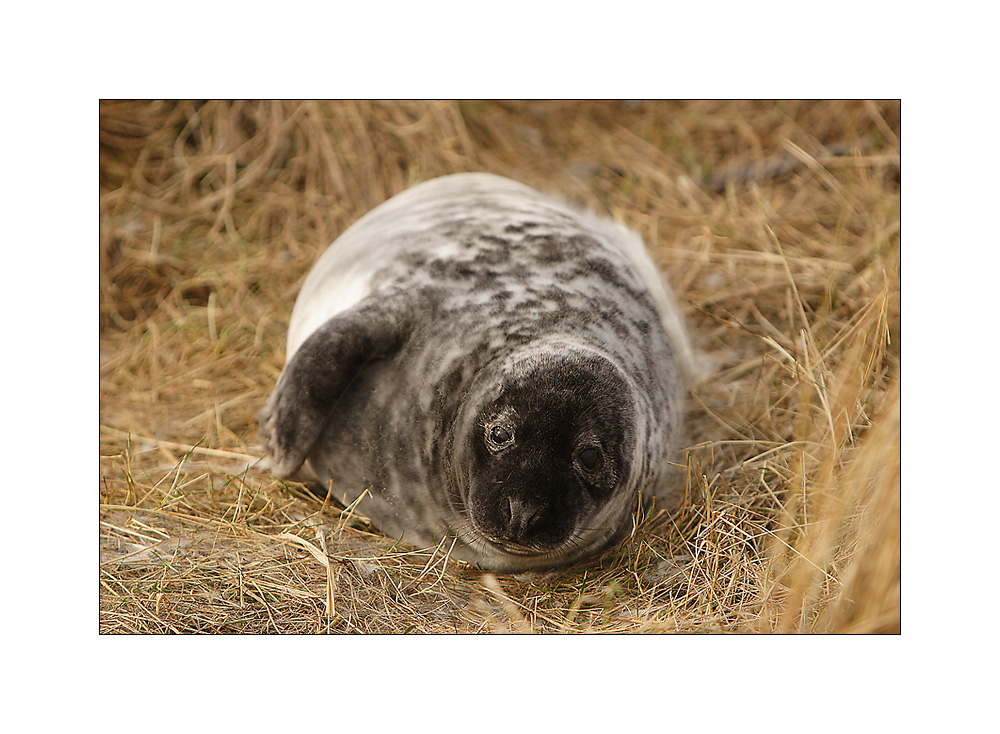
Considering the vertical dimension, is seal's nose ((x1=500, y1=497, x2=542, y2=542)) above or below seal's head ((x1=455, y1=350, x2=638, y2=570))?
below

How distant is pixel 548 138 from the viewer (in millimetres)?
5336

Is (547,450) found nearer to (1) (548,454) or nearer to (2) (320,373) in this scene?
(1) (548,454)

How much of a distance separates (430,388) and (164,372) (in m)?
1.70

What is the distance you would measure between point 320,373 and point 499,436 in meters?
0.69

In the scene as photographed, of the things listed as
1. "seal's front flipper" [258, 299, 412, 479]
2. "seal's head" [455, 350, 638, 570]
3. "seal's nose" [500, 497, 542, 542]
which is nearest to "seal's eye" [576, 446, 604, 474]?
"seal's head" [455, 350, 638, 570]

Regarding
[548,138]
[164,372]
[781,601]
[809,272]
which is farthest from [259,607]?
[548,138]

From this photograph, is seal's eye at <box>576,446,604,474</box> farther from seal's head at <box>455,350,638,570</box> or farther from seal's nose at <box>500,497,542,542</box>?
seal's nose at <box>500,497,542,542</box>

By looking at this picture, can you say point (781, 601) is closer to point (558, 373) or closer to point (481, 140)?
point (558, 373)

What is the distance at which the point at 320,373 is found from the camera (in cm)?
256

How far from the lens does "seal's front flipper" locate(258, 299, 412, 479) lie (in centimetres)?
256

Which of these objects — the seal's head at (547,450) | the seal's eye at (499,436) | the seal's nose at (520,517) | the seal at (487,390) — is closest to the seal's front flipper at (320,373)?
the seal at (487,390)

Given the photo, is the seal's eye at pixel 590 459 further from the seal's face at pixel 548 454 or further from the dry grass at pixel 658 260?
the dry grass at pixel 658 260

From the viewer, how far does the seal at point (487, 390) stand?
2172 millimetres

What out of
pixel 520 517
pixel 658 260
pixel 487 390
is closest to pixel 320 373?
pixel 487 390
